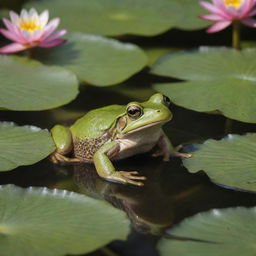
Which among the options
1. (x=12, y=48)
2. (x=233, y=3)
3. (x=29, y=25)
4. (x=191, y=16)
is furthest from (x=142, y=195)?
(x=191, y=16)

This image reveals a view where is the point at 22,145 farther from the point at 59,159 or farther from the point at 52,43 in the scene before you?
the point at 52,43

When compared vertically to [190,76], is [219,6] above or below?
above

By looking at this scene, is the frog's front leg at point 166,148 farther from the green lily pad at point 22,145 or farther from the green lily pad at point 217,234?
the green lily pad at point 217,234

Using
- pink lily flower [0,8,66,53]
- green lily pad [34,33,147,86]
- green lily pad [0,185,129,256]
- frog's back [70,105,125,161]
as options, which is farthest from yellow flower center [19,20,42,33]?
green lily pad [0,185,129,256]

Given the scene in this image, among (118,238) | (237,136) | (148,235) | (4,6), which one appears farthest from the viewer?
(4,6)

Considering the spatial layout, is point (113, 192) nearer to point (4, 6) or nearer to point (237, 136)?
point (237, 136)

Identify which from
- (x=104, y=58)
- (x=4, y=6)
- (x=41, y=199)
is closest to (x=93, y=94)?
(x=104, y=58)

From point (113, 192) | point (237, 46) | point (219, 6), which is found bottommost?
point (113, 192)
